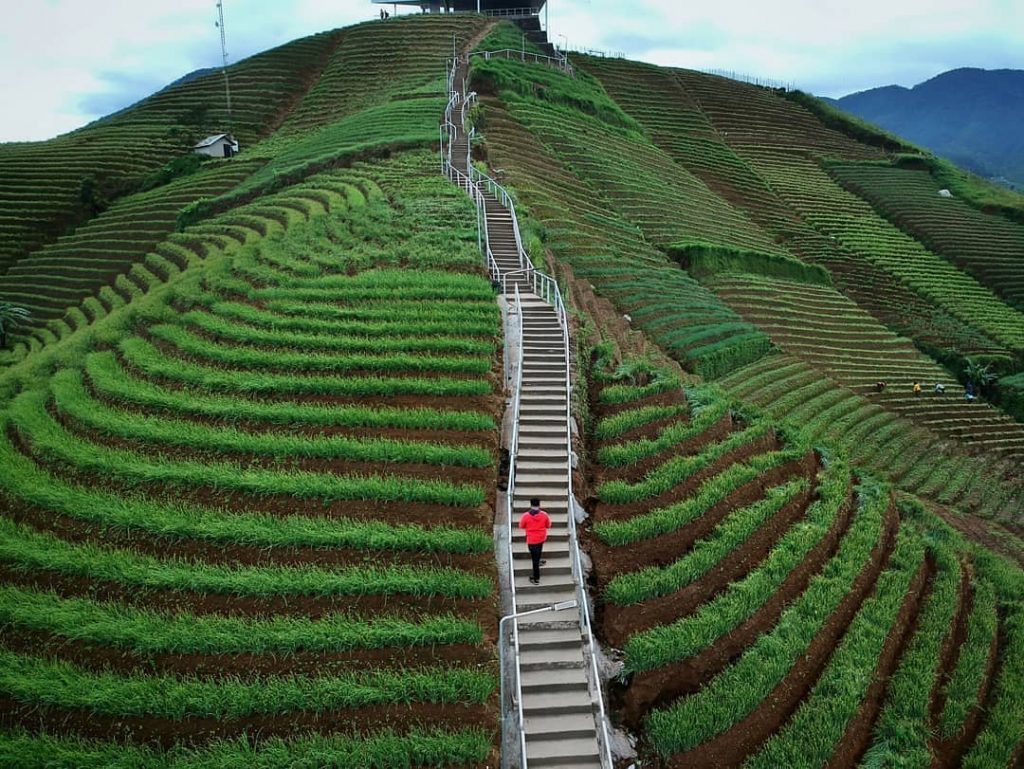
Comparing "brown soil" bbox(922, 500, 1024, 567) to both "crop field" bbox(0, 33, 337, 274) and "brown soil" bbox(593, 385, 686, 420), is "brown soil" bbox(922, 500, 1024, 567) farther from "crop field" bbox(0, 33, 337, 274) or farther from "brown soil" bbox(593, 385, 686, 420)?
"crop field" bbox(0, 33, 337, 274)

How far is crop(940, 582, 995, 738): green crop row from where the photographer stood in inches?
392

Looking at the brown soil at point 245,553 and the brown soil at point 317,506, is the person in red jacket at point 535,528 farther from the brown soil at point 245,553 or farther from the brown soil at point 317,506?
the brown soil at point 317,506

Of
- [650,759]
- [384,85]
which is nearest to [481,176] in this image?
[650,759]

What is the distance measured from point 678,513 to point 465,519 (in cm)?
395

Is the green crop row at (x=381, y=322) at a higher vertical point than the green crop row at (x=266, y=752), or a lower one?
higher

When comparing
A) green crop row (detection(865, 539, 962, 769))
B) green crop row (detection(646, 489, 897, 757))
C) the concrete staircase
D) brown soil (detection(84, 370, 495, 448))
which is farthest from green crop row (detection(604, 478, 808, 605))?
brown soil (detection(84, 370, 495, 448))

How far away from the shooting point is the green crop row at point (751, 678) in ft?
29.1

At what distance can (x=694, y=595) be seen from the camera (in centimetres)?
1088

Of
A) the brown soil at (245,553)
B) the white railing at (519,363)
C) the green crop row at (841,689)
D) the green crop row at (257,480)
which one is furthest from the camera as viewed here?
the green crop row at (257,480)

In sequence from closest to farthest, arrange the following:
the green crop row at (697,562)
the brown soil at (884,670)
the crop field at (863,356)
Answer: the brown soil at (884,670), the green crop row at (697,562), the crop field at (863,356)

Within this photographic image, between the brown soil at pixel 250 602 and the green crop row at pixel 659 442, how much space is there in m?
4.54

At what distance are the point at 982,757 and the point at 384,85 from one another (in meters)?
55.1

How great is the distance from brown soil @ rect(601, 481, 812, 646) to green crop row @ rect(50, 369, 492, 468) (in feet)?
12.5

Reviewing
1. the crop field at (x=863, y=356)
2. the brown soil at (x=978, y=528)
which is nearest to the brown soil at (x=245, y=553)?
the brown soil at (x=978, y=528)
